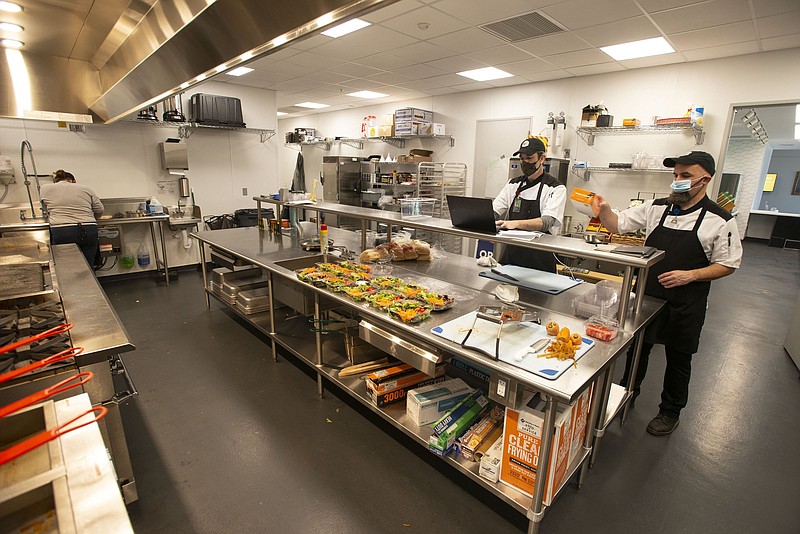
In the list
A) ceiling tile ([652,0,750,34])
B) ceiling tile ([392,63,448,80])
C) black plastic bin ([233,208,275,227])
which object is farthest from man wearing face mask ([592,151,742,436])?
black plastic bin ([233,208,275,227])

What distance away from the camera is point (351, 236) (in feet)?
13.1

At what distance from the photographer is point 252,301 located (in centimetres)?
344

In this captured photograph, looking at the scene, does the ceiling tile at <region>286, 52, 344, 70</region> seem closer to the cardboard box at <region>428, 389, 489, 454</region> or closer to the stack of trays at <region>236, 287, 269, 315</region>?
the stack of trays at <region>236, 287, 269, 315</region>

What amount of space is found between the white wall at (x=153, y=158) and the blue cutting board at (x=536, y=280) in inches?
192

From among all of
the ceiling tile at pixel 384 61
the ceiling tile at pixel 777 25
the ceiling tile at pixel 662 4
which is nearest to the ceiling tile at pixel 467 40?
the ceiling tile at pixel 384 61

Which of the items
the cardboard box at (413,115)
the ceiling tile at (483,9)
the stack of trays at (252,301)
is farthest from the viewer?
the cardboard box at (413,115)

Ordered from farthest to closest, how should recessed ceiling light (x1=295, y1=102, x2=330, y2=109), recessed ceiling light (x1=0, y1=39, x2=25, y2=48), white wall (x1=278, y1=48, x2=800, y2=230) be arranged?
recessed ceiling light (x1=295, y1=102, x2=330, y2=109), white wall (x1=278, y1=48, x2=800, y2=230), recessed ceiling light (x1=0, y1=39, x2=25, y2=48)

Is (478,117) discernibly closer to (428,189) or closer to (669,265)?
(428,189)

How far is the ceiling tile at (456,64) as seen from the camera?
4523 mm

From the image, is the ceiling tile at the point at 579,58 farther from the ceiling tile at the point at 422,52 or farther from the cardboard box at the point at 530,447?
the cardboard box at the point at 530,447

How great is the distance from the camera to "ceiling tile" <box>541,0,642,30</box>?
2.95 meters

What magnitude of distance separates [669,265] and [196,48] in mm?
2438

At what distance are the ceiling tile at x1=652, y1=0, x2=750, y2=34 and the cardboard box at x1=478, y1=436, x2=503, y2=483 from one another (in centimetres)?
352

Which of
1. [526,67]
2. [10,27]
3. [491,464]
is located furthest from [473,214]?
[526,67]
